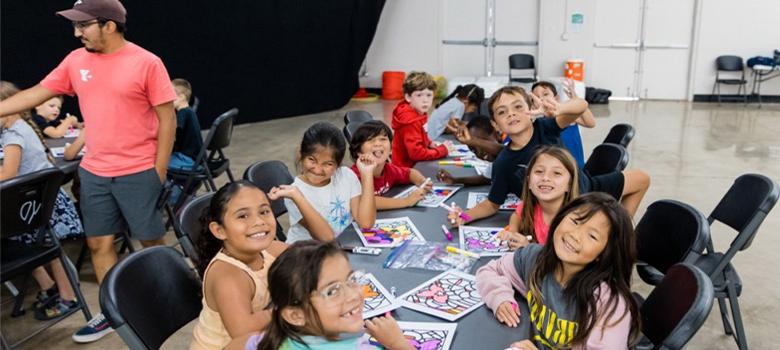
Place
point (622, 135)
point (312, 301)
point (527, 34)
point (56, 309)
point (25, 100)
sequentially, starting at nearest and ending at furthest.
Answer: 1. point (312, 301)
2. point (25, 100)
3. point (56, 309)
4. point (622, 135)
5. point (527, 34)

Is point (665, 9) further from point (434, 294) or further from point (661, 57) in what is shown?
point (434, 294)

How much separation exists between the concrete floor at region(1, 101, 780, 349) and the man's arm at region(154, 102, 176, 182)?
2.73 feet

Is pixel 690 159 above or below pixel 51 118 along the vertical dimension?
below

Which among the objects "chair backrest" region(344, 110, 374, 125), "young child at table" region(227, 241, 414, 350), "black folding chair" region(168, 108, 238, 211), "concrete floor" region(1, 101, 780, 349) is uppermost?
"young child at table" region(227, 241, 414, 350)

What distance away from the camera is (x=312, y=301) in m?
1.21

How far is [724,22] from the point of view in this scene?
398 inches

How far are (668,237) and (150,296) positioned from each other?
187 centimetres

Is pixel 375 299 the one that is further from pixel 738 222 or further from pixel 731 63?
pixel 731 63

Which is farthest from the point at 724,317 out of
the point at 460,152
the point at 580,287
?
the point at 460,152

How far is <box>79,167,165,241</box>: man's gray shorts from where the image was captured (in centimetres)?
263

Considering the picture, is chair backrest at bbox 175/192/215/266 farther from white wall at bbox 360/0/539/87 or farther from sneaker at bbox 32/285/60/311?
white wall at bbox 360/0/539/87

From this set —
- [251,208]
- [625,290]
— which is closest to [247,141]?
[251,208]

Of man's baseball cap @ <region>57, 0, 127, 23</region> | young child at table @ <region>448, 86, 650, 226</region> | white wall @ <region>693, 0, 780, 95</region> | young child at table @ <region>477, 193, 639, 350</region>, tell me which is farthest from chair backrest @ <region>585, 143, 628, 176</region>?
white wall @ <region>693, 0, 780, 95</region>

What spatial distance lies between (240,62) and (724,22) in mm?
8165
